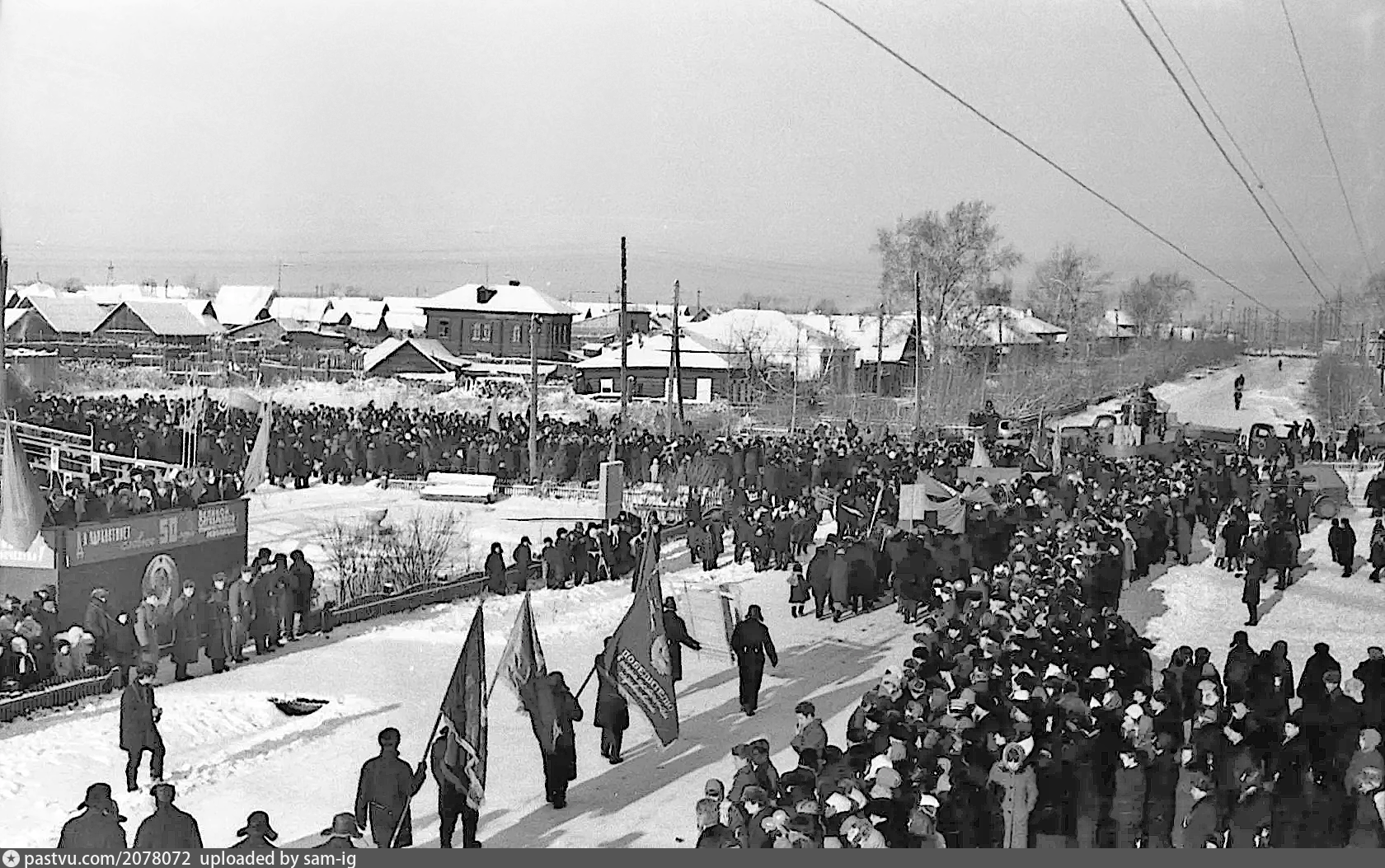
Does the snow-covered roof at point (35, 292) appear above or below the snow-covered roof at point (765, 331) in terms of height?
above

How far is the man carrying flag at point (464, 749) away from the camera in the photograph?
5215mm

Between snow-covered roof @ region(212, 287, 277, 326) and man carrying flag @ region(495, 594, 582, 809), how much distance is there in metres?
38.2

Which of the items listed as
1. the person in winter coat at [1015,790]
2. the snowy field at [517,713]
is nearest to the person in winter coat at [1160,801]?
the person in winter coat at [1015,790]

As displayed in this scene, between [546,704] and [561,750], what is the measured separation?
21 cm

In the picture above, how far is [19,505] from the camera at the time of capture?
7.80 meters

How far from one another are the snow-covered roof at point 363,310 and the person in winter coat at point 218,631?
136ft

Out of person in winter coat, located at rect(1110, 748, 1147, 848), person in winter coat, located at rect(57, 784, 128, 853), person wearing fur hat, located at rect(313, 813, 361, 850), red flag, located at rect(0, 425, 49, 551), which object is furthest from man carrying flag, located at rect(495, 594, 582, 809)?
red flag, located at rect(0, 425, 49, 551)

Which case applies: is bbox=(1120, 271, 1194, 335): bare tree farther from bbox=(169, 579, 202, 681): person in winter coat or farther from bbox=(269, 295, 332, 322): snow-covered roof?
bbox=(269, 295, 332, 322): snow-covered roof

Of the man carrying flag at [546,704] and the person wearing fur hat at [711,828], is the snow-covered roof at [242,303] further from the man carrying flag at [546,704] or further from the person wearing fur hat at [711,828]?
the person wearing fur hat at [711,828]

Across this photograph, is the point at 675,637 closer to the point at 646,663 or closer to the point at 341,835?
the point at 646,663

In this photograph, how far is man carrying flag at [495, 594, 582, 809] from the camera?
571 centimetres

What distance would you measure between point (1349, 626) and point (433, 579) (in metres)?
6.74

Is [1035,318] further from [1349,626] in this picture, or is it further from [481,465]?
[1349,626]

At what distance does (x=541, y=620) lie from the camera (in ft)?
30.5
